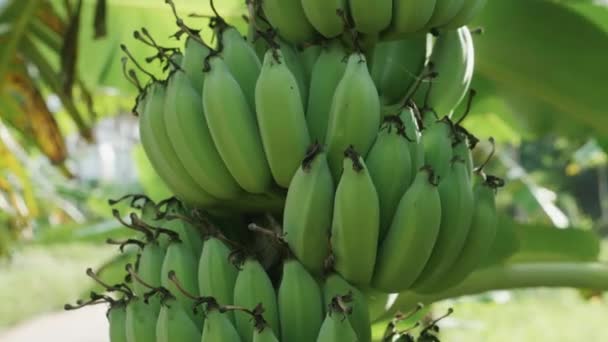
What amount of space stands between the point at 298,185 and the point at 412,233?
0.11 meters

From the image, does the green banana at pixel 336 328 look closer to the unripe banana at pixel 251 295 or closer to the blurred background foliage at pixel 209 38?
the unripe banana at pixel 251 295

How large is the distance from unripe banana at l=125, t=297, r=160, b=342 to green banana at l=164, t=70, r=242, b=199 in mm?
131

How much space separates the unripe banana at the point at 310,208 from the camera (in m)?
0.73

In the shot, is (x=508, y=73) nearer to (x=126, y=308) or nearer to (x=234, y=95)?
(x=234, y=95)

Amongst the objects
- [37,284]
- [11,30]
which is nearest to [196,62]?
[11,30]

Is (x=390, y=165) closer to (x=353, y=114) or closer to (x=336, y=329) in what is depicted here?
(x=353, y=114)

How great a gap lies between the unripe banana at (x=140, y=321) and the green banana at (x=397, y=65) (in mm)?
334

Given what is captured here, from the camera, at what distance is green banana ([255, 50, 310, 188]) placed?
74cm

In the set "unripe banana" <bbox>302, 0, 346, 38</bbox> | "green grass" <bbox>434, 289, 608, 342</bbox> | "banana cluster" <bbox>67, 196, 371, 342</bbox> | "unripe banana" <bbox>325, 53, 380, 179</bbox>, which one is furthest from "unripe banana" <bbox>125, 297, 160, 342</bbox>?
"green grass" <bbox>434, 289, 608, 342</bbox>

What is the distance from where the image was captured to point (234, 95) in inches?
30.2

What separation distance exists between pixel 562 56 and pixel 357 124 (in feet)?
2.27

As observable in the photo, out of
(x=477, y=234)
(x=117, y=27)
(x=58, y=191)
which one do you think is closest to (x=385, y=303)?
(x=477, y=234)

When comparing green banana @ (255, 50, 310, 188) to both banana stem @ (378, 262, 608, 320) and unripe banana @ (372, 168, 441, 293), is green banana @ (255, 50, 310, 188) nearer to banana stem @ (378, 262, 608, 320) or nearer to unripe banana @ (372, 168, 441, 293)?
unripe banana @ (372, 168, 441, 293)

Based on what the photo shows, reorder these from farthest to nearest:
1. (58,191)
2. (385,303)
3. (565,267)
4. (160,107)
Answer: (58,191) → (565,267) → (385,303) → (160,107)
